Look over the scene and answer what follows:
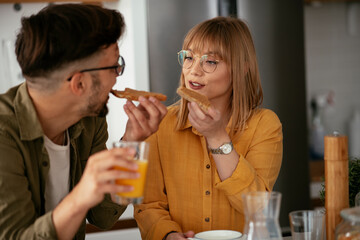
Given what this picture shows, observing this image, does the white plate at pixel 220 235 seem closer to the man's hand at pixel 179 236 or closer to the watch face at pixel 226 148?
the man's hand at pixel 179 236

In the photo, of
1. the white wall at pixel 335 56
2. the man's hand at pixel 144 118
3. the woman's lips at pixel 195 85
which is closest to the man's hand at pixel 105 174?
the man's hand at pixel 144 118

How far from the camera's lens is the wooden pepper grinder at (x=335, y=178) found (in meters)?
1.42

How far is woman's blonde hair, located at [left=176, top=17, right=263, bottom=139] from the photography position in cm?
192

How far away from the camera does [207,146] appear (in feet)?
6.36

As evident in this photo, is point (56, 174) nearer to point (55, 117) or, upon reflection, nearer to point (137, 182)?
point (55, 117)

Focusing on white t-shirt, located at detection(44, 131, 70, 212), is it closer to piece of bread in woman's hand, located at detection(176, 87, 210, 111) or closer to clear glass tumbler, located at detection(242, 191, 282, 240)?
piece of bread in woman's hand, located at detection(176, 87, 210, 111)

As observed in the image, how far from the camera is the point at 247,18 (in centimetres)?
314

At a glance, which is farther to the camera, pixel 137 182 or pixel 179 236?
pixel 179 236

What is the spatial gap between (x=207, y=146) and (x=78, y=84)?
618 millimetres

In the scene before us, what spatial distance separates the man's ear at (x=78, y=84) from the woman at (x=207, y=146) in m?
0.46

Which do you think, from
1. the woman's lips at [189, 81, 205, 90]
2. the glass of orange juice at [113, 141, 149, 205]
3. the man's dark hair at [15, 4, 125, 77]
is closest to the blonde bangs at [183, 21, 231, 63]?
the woman's lips at [189, 81, 205, 90]

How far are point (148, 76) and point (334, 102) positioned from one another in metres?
2.03

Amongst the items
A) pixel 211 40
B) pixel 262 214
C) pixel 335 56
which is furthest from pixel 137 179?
pixel 335 56

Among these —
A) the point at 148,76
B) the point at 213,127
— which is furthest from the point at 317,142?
the point at 213,127
